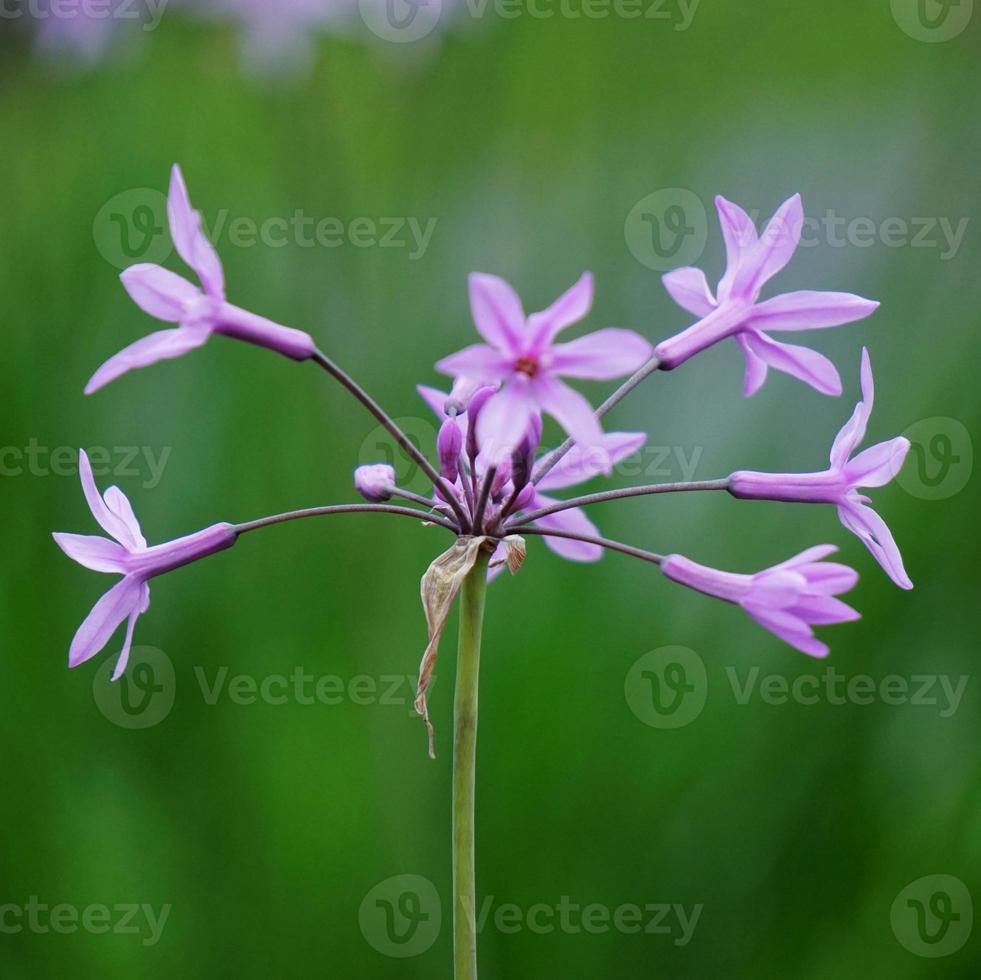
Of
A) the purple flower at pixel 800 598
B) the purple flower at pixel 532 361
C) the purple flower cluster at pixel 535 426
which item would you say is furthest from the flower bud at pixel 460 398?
the purple flower at pixel 800 598

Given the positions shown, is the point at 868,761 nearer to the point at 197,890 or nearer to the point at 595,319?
the point at 595,319

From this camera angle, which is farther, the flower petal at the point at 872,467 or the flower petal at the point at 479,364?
the flower petal at the point at 872,467

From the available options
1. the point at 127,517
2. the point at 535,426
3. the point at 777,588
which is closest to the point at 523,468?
the point at 535,426

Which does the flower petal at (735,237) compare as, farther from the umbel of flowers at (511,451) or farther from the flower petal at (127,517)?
the flower petal at (127,517)

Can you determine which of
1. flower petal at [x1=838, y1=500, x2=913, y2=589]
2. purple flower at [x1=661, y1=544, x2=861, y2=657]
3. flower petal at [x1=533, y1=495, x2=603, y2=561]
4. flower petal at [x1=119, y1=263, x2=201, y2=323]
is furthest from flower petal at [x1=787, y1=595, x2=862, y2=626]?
flower petal at [x1=119, y1=263, x2=201, y2=323]

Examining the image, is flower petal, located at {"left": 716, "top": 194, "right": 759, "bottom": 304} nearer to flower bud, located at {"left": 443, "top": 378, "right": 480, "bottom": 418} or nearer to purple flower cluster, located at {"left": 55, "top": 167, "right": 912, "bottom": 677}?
purple flower cluster, located at {"left": 55, "top": 167, "right": 912, "bottom": 677}

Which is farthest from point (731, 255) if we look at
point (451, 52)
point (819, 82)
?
point (819, 82)

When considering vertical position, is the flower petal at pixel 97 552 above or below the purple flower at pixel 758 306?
below
